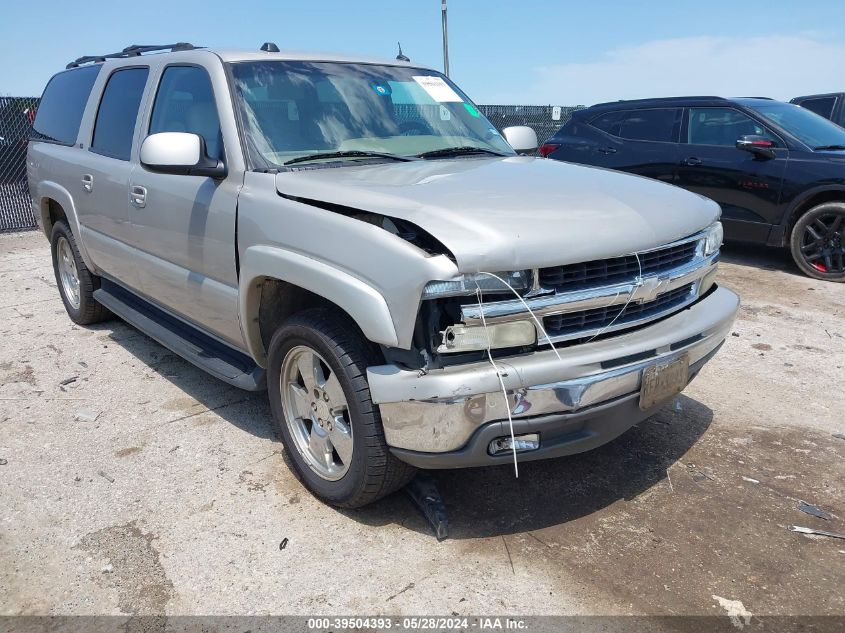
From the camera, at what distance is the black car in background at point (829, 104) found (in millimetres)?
11320

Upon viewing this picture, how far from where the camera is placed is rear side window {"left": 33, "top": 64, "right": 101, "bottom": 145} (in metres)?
5.04

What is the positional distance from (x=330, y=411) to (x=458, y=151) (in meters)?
1.64

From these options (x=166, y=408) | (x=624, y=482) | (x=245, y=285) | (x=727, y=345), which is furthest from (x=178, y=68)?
(x=727, y=345)

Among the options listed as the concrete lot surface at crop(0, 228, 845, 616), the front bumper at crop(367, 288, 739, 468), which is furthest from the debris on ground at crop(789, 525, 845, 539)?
the front bumper at crop(367, 288, 739, 468)

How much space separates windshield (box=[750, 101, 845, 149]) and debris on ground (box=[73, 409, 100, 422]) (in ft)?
23.4

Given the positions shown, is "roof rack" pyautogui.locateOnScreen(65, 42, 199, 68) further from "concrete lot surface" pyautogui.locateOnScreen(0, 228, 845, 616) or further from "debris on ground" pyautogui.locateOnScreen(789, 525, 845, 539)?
"debris on ground" pyautogui.locateOnScreen(789, 525, 845, 539)

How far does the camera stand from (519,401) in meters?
2.33

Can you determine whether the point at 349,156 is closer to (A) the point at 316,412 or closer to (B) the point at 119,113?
(A) the point at 316,412

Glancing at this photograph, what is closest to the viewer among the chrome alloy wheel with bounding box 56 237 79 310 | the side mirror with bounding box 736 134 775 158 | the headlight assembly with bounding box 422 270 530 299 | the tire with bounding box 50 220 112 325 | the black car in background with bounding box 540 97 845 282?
the headlight assembly with bounding box 422 270 530 299

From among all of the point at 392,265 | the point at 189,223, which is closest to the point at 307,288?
the point at 392,265

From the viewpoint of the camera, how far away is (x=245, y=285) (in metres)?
3.07

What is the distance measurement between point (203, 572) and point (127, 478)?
36.0 inches

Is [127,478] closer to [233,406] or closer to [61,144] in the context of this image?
[233,406]

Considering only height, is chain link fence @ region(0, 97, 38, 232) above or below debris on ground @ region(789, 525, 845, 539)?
above
